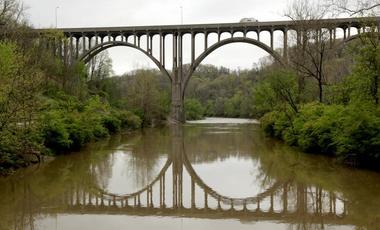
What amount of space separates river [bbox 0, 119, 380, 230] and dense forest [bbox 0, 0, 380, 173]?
1157 millimetres

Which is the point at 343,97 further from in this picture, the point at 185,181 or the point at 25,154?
the point at 25,154

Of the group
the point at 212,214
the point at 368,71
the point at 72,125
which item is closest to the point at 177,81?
the point at 72,125

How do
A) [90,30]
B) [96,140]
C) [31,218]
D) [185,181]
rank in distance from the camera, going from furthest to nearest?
1. [90,30]
2. [96,140]
3. [185,181]
4. [31,218]

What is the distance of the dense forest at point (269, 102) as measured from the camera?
690 inches

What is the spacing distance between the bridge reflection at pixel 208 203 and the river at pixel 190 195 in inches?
0.9

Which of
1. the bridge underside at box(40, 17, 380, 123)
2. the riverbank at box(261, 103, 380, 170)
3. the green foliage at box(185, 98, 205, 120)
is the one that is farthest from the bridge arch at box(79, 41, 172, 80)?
the riverbank at box(261, 103, 380, 170)

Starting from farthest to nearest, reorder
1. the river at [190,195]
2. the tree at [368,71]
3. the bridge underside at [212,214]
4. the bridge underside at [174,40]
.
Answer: the bridge underside at [174,40] → the tree at [368,71] → the bridge underside at [212,214] → the river at [190,195]

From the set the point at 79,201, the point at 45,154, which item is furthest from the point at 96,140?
the point at 79,201

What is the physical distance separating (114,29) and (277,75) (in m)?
29.1

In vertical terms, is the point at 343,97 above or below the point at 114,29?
below

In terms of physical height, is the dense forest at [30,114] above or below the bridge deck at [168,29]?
below

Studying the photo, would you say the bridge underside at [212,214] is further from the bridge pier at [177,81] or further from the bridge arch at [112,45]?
the bridge arch at [112,45]

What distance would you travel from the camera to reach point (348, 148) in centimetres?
1859

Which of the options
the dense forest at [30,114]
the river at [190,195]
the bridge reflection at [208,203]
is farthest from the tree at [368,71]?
the dense forest at [30,114]
